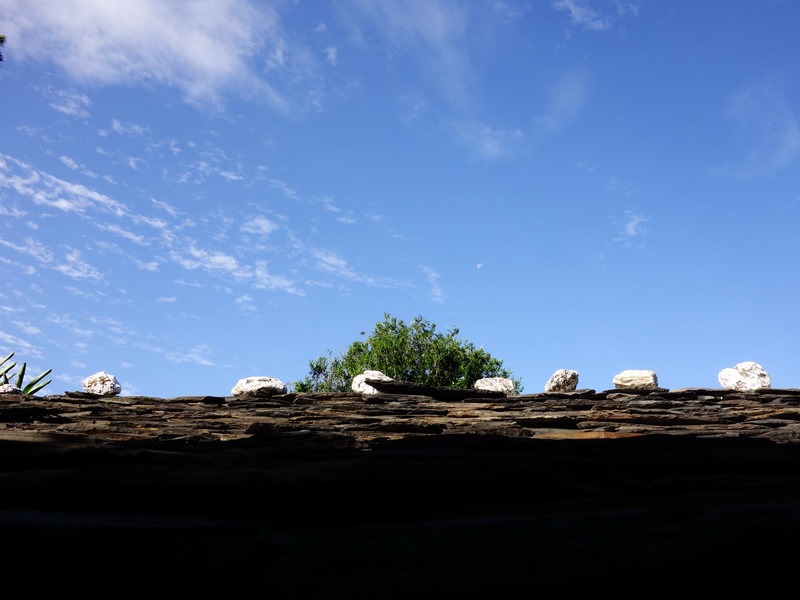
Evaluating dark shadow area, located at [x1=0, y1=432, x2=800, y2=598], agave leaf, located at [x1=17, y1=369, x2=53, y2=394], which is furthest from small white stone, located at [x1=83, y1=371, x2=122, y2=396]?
dark shadow area, located at [x1=0, y1=432, x2=800, y2=598]

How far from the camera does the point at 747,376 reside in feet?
46.4

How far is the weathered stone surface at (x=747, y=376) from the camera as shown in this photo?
14.0 metres

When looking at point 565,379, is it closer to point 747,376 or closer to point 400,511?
point 747,376

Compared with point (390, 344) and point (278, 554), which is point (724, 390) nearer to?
point (278, 554)

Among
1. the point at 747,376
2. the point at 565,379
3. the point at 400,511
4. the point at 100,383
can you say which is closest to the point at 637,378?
the point at 565,379

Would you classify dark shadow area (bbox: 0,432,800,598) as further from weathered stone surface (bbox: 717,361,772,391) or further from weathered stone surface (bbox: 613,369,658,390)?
weathered stone surface (bbox: 717,361,772,391)

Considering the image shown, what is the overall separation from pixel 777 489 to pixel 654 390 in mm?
4459

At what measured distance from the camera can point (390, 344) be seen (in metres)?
32.3

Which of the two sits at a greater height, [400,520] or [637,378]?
[637,378]

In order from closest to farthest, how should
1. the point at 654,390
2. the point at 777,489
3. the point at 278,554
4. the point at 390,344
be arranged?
the point at 278,554 → the point at 777,489 → the point at 654,390 → the point at 390,344

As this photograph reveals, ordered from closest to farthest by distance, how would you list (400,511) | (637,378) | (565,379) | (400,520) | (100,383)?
1. (400,520)
2. (400,511)
3. (637,378)
4. (565,379)
5. (100,383)

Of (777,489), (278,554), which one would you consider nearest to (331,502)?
(278,554)

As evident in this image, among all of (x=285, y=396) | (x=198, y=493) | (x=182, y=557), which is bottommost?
(x=182, y=557)

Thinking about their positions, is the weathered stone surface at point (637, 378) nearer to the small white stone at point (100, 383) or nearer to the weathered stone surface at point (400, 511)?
the weathered stone surface at point (400, 511)
